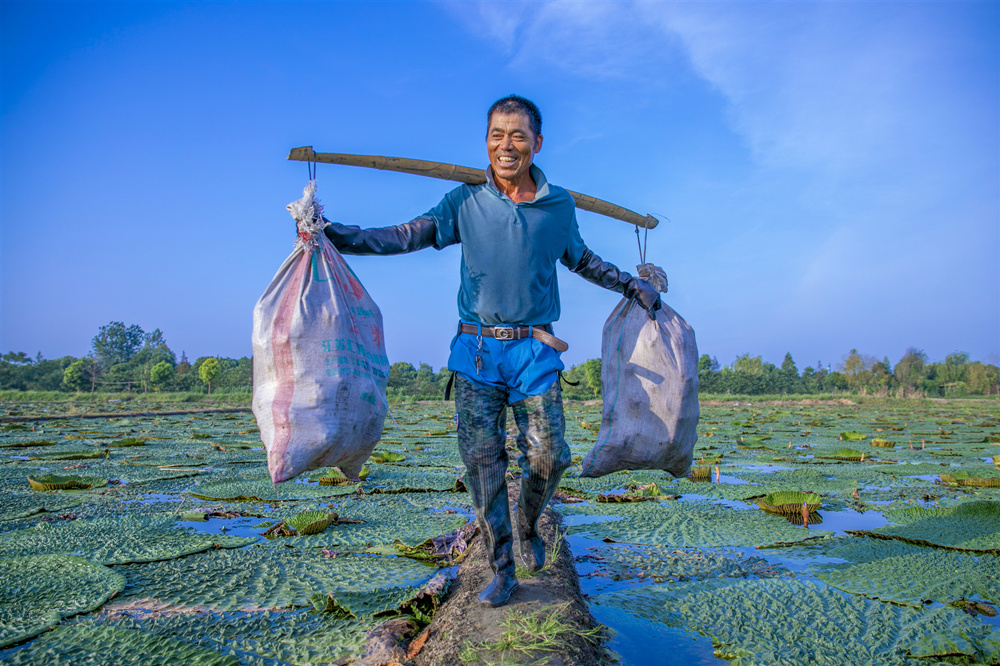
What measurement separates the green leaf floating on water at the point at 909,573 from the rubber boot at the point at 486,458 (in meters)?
1.23

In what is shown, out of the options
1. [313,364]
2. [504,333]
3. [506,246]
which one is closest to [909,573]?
[504,333]

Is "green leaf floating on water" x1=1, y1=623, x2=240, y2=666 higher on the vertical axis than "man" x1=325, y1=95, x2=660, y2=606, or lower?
lower

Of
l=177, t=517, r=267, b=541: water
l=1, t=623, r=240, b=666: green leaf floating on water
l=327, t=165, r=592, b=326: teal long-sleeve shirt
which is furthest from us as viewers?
l=177, t=517, r=267, b=541: water

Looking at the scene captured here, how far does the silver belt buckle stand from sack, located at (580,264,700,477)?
604mm

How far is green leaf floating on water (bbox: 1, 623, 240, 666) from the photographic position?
58.1 inches

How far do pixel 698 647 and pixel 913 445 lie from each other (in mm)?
7145

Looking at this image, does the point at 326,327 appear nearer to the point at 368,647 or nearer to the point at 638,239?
the point at 368,647

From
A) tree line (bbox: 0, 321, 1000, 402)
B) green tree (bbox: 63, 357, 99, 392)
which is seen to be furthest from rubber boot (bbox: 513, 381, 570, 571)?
green tree (bbox: 63, 357, 99, 392)

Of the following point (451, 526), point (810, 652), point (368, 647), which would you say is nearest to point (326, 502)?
point (451, 526)

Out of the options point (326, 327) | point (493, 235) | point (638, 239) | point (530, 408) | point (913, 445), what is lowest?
point (913, 445)

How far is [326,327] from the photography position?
183cm

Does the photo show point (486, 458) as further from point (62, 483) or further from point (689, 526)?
point (62, 483)

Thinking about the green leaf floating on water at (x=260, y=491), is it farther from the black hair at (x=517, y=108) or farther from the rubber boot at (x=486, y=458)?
the black hair at (x=517, y=108)

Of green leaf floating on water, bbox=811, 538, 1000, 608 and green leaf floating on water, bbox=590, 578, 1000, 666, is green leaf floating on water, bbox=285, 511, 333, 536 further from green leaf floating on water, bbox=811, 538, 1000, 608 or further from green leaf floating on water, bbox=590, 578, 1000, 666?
green leaf floating on water, bbox=811, 538, 1000, 608
